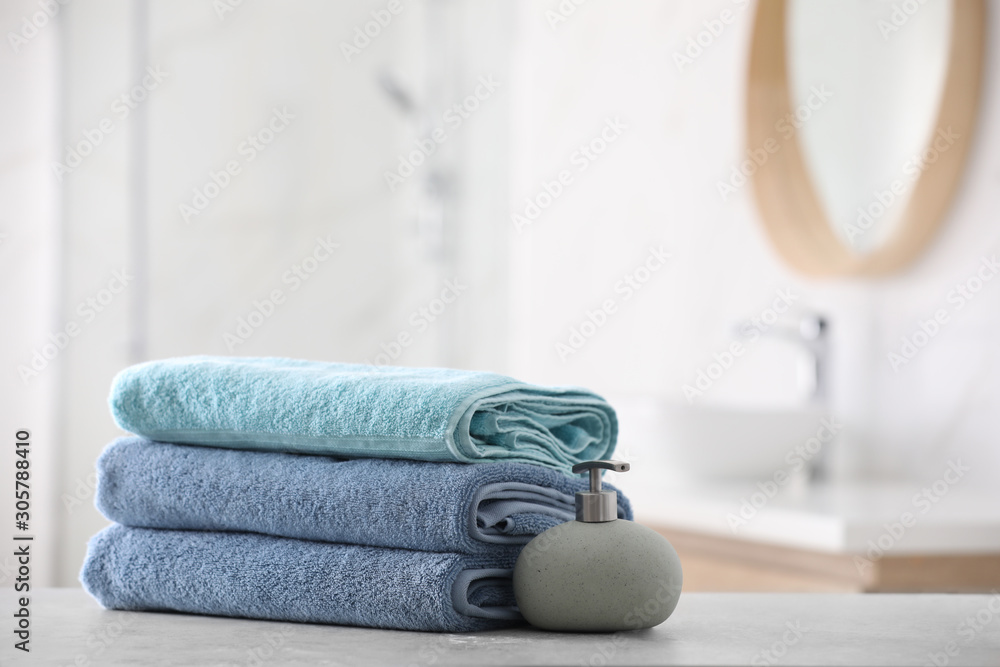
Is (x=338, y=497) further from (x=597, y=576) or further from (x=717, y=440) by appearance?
(x=717, y=440)

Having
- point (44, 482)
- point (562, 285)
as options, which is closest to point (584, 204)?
point (562, 285)

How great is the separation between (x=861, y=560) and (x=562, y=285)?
130cm

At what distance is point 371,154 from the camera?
8.88ft

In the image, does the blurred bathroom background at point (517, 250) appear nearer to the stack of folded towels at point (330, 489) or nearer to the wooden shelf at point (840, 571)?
the wooden shelf at point (840, 571)

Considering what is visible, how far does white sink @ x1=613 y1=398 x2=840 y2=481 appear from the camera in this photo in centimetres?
149

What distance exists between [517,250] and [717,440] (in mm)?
1170

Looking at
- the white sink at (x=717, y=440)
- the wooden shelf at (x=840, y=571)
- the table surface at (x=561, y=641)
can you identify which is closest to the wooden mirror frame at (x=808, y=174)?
the white sink at (x=717, y=440)

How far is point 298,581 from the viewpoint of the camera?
0.62 m

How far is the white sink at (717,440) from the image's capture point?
1490 mm

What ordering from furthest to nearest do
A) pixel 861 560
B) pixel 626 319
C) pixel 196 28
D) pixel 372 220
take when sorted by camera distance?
1. pixel 372 220
2. pixel 196 28
3. pixel 626 319
4. pixel 861 560

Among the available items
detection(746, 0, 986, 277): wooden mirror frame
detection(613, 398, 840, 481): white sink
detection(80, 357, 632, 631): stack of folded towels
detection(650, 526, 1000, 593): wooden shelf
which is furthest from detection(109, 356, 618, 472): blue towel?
detection(746, 0, 986, 277): wooden mirror frame

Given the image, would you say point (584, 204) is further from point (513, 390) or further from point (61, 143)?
point (513, 390)

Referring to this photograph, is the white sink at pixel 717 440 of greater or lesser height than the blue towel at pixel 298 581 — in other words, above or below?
below

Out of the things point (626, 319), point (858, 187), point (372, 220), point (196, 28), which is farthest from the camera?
point (372, 220)
